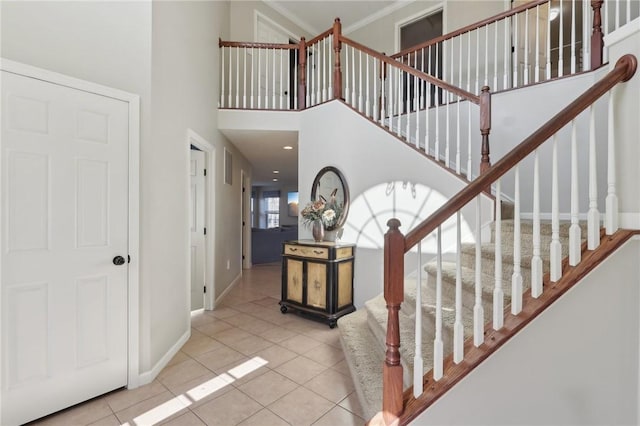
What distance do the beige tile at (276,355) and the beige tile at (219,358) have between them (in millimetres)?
164

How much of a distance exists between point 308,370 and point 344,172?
2.14m

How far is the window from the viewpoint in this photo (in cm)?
1377

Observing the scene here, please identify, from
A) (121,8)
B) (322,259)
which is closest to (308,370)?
(322,259)

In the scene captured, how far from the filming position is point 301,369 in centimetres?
223

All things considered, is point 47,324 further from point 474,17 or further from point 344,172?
point 474,17

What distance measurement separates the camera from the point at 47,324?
5.64 feet

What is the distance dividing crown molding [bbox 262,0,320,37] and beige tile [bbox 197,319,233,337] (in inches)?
203

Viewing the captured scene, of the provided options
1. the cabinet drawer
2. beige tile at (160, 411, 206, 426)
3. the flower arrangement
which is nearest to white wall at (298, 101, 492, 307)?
the flower arrangement

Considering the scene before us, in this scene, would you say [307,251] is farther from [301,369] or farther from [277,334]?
[301,369]

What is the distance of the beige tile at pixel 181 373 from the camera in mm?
2088

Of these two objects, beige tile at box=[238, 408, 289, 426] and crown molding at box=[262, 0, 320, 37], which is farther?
crown molding at box=[262, 0, 320, 37]

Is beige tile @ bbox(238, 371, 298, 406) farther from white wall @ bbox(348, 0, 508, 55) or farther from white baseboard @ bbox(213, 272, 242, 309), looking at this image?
white wall @ bbox(348, 0, 508, 55)

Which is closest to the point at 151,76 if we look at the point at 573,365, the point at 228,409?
the point at 228,409

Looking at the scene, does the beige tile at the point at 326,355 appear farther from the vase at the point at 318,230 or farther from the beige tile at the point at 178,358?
the vase at the point at 318,230
